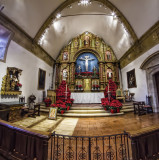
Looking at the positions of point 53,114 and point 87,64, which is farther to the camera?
point 87,64

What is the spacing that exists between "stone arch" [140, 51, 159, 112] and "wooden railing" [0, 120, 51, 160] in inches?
272

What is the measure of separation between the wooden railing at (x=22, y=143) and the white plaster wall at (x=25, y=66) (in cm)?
344

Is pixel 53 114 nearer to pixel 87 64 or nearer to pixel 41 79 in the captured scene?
pixel 41 79

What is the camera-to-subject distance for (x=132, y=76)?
774cm

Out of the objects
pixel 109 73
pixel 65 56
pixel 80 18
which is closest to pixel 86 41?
pixel 80 18

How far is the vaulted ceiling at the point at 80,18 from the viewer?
16.3 ft

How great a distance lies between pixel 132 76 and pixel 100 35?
6.35m

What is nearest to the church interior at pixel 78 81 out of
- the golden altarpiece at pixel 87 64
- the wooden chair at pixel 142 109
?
the wooden chair at pixel 142 109

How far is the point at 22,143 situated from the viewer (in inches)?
61.2

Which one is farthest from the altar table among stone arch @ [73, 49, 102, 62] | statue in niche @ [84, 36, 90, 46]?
statue in niche @ [84, 36, 90, 46]

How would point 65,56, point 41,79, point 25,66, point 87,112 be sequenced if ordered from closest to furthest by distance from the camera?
point 87,112
point 25,66
point 41,79
point 65,56

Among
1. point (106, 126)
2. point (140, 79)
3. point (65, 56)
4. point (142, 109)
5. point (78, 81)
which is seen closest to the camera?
point (106, 126)

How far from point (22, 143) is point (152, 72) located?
24.8 feet

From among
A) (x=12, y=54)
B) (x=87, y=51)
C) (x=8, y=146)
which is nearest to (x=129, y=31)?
(x=87, y=51)
